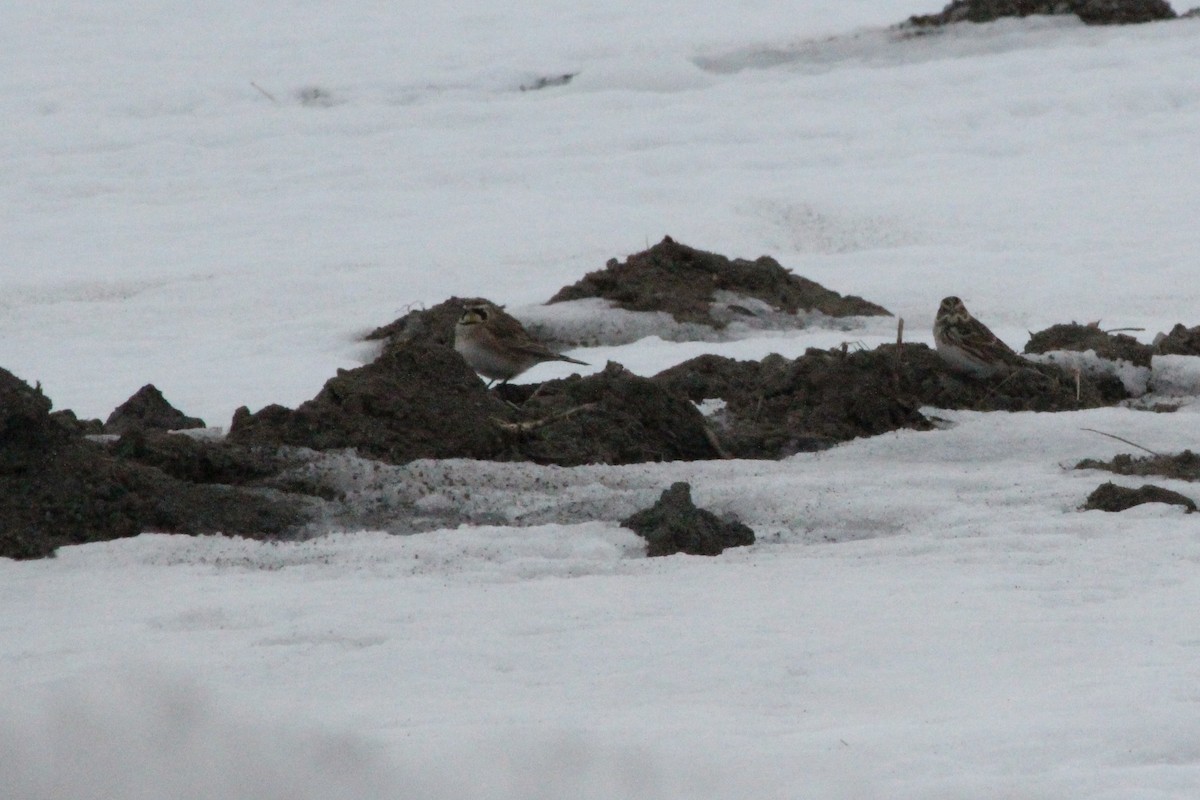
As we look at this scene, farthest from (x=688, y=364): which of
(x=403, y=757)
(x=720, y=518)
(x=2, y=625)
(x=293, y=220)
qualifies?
(x=293, y=220)

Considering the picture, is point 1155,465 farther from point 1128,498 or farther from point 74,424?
point 74,424

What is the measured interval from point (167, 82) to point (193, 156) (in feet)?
9.06

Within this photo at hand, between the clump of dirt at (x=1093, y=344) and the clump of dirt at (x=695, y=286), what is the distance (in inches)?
80.8

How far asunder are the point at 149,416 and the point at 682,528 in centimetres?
280

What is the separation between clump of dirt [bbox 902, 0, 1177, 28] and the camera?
19516 mm

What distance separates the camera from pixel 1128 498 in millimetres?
6062

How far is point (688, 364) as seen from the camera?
8344 millimetres

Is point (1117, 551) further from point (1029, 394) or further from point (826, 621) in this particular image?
point (1029, 394)

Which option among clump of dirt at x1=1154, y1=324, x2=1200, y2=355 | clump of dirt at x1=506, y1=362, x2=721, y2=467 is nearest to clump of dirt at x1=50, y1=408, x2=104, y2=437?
clump of dirt at x1=506, y1=362, x2=721, y2=467

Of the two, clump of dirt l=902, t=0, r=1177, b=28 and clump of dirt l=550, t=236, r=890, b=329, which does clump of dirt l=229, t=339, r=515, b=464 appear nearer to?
clump of dirt l=550, t=236, r=890, b=329

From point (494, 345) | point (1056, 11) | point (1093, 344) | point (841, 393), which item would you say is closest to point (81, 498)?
point (494, 345)

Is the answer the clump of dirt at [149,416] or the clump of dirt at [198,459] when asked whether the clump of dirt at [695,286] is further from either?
the clump of dirt at [198,459]

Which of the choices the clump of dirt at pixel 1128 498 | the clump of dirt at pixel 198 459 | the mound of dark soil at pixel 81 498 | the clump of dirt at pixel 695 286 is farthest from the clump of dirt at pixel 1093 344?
the mound of dark soil at pixel 81 498

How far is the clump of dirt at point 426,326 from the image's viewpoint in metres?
9.81
